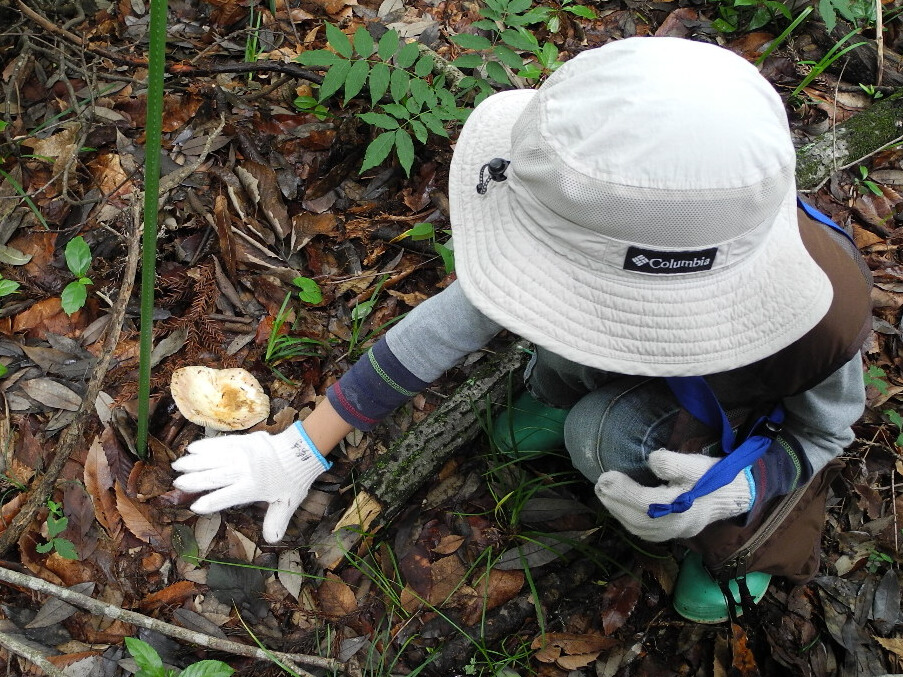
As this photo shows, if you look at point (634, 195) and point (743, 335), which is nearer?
point (634, 195)

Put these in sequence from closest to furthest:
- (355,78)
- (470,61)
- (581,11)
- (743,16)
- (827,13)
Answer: (355,78) → (470,61) → (827,13) → (581,11) → (743,16)

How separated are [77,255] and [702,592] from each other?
80.3 inches

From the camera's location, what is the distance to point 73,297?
198 centimetres

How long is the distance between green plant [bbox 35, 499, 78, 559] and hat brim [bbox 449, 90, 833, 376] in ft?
4.39

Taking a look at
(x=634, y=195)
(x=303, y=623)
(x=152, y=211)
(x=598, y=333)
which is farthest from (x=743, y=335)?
(x=303, y=623)

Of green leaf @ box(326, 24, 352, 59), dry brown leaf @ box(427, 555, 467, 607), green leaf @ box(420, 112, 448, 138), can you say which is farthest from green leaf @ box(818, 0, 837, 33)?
dry brown leaf @ box(427, 555, 467, 607)

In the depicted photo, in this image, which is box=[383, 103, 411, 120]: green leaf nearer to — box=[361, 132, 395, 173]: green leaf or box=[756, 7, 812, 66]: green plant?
box=[361, 132, 395, 173]: green leaf

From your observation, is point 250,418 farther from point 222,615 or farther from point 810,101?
point 810,101

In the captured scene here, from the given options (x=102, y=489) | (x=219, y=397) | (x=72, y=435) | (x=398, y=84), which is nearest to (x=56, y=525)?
(x=102, y=489)

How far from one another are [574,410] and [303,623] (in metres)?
0.93

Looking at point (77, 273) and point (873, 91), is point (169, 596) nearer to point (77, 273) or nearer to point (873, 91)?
point (77, 273)

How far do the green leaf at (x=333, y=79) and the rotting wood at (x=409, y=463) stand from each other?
949 millimetres

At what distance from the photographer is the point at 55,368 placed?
2.05m

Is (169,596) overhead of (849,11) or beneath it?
beneath
